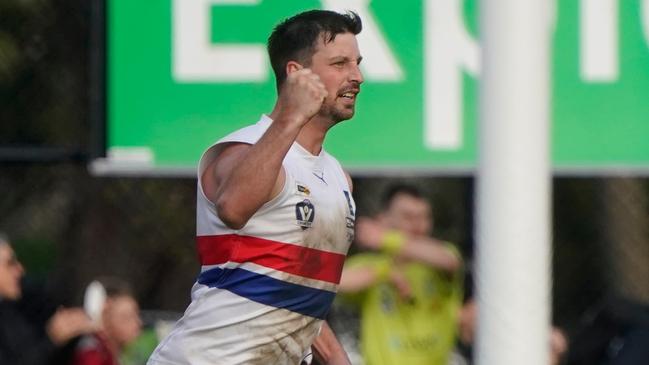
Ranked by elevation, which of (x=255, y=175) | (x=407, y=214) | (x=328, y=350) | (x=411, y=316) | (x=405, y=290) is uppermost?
(x=255, y=175)

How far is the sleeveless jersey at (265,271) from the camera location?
5016 mm

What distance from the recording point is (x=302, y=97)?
4723 mm

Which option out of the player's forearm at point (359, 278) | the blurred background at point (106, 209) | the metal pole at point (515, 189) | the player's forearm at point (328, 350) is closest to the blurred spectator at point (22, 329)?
Result: the blurred background at point (106, 209)

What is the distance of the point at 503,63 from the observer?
4539 millimetres

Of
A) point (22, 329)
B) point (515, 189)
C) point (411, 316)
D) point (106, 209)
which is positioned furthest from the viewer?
point (106, 209)

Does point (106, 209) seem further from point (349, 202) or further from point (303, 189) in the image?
point (303, 189)

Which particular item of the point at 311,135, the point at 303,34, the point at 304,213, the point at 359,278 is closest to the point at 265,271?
the point at 304,213

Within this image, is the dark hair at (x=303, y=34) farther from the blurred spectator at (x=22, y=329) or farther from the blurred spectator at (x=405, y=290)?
the blurred spectator at (x=22, y=329)

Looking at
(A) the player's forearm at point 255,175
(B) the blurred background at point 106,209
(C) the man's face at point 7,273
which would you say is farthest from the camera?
(B) the blurred background at point 106,209

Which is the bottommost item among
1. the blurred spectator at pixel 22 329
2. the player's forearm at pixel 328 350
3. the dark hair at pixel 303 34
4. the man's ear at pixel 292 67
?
the blurred spectator at pixel 22 329

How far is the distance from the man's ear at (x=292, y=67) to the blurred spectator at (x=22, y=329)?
3.41 meters

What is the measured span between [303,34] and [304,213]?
21.3 inches

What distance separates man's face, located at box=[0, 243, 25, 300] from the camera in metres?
8.19

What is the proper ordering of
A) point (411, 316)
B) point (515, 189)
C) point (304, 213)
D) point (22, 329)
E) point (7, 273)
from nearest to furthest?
point (515, 189) → point (304, 213) → point (7, 273) → point (411, 316) → point (22, 329)
